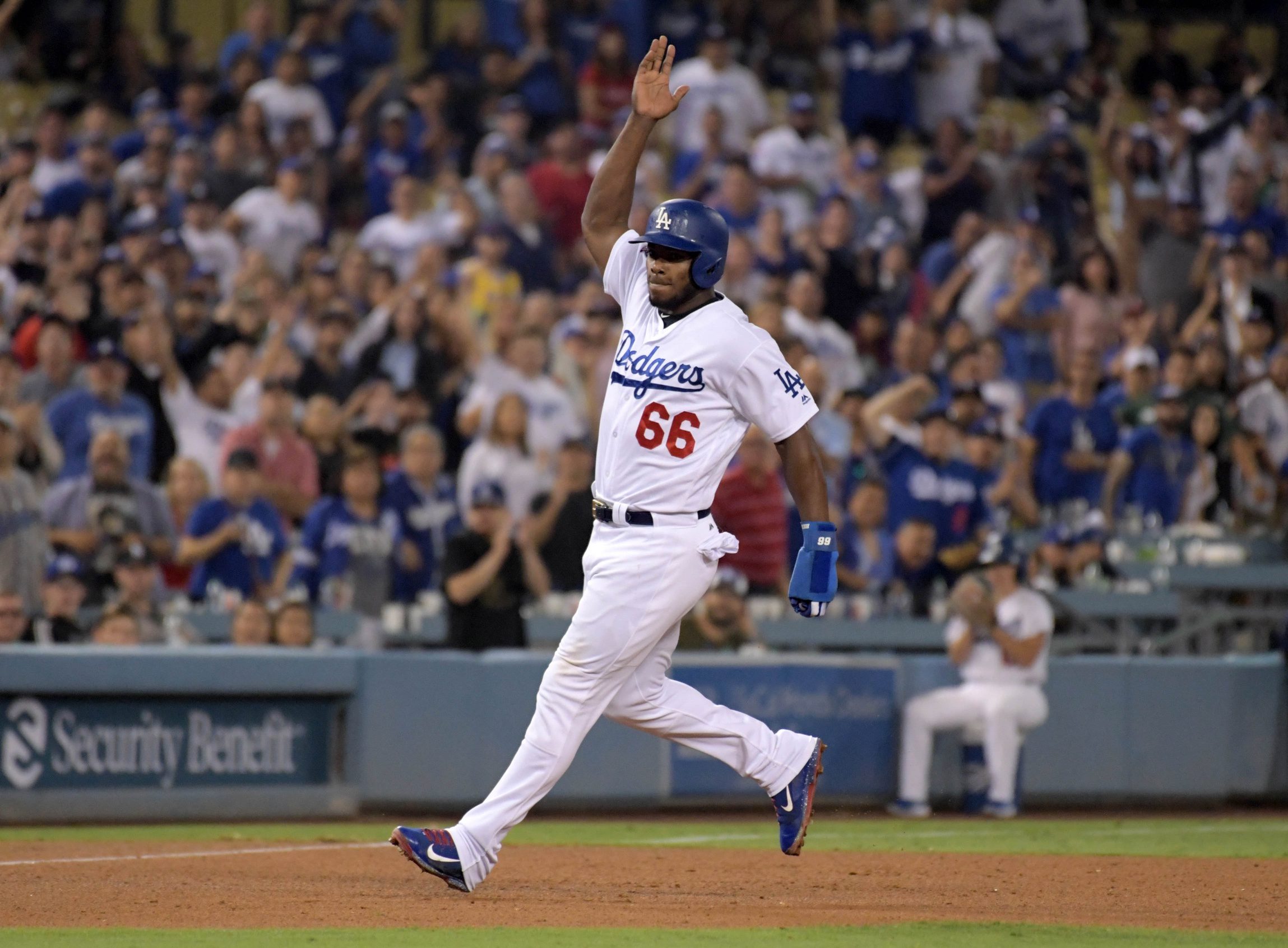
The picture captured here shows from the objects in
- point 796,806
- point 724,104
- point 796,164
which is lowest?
point 796,806

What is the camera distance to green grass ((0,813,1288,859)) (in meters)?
9.52

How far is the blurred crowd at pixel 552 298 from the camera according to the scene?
1204 centimetres

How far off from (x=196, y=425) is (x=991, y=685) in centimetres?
527

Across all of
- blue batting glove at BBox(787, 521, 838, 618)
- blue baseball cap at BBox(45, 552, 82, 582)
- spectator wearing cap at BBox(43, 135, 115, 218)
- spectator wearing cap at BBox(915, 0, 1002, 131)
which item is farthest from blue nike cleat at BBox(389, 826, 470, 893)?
spectator wearing cap at BBox(915, 0, 1002, 131)

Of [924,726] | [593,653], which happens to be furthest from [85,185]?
[593,653]

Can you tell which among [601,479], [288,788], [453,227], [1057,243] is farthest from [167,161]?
[601,479]

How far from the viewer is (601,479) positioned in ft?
23.0

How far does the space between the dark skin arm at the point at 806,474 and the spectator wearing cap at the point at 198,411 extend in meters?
6.65

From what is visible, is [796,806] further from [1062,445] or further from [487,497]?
[1062,445]

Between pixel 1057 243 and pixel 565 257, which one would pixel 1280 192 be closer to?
pixel 1057 243

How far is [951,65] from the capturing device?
1850 cm

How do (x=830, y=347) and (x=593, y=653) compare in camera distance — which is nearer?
(x=593, y=653)

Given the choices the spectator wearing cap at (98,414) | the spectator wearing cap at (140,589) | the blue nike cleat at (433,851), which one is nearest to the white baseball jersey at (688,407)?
the blue nike cleat at (433,851)

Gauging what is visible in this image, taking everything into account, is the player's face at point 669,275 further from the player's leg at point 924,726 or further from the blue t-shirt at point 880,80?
the blue t-shirt at point 880,80
